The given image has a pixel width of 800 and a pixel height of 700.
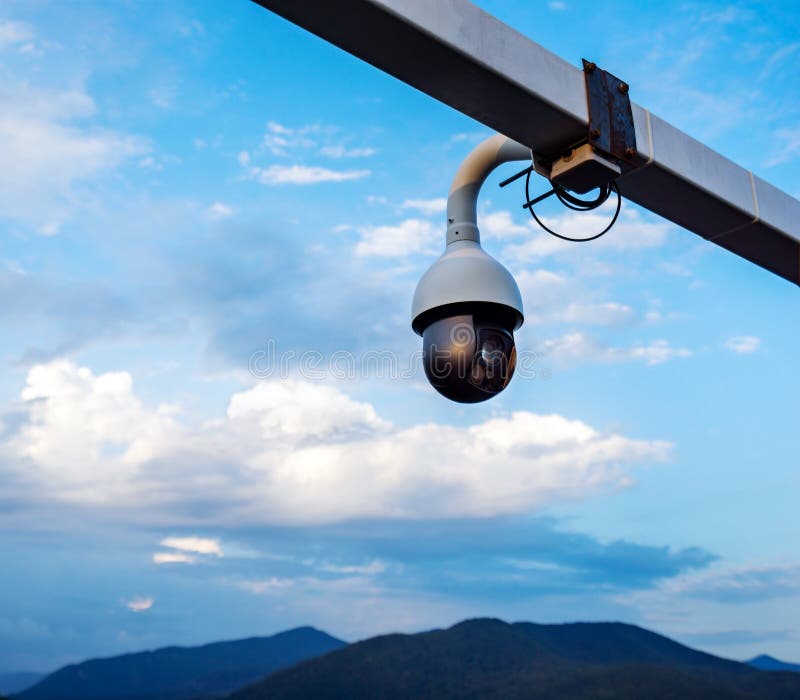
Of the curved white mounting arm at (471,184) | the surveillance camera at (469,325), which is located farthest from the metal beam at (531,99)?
the surveillance camera at (469,325)

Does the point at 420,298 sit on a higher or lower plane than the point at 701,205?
lower

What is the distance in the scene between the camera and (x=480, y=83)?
9.34ft

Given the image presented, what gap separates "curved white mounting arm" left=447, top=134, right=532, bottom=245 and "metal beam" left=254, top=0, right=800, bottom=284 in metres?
0.27

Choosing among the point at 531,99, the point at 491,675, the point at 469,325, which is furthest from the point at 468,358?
the point at 491,675

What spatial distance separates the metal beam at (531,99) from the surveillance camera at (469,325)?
53 cm

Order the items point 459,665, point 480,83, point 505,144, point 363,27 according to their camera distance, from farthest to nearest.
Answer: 1. point 459,665
2. point 505,144
3. point 480,83
4. point 363,27

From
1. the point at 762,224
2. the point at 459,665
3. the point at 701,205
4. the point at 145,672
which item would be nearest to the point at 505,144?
the point at 701,205

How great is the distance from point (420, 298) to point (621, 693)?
243 ft

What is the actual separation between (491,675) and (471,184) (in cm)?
8965

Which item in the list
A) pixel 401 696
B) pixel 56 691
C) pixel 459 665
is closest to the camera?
pixel 401 696

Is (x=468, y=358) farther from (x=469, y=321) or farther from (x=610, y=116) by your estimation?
(x=610, y=116)

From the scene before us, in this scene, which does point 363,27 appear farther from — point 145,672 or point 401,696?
point 145,672

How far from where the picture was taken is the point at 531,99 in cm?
295

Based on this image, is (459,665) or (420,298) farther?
(459,665)
